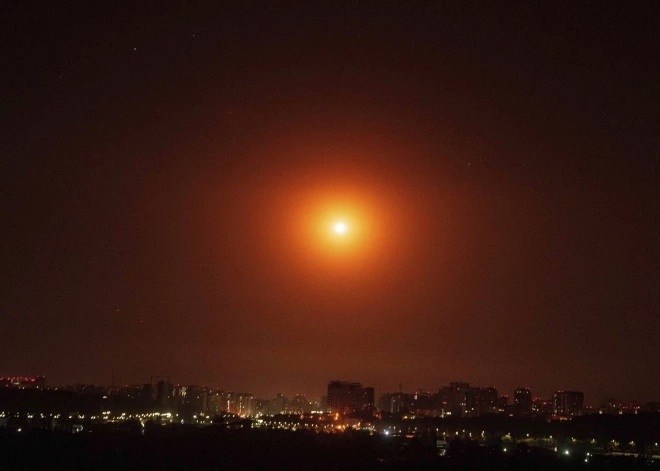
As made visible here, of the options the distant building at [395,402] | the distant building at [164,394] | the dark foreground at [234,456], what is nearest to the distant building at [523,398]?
the distant building at [395,402]

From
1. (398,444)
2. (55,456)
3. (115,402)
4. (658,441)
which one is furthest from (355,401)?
(55,456)

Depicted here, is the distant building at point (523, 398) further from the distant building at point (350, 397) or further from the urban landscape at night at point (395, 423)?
Answer: the distant building at point (350, 397)

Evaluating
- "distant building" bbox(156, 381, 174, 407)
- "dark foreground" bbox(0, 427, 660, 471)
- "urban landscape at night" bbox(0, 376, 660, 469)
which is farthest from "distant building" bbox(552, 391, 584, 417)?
"dark foreground" bbox(0, 427, 660, 471)

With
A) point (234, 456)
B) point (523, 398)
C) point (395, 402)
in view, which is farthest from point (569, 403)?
point (234, 456)

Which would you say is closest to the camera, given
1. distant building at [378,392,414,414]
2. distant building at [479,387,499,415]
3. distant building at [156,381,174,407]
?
distant building at [156,381,174,407]

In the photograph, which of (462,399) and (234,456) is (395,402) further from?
(234,456)

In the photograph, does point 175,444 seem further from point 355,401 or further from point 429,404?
point 429,404

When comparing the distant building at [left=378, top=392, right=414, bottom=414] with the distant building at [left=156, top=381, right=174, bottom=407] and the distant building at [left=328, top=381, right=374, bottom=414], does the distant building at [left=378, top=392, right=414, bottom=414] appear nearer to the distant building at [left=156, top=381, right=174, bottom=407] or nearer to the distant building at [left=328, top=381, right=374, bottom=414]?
the distant building at [left=328, top=381, right=374, bottom=414]

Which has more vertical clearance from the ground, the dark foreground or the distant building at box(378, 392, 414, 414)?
the distant building at box(378, 392, 414, 414)
